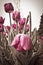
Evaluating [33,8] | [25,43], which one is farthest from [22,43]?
[33,8]

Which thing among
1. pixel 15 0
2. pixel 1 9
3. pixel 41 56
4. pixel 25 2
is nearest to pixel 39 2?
pixel 25 2

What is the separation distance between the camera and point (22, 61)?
51 cm

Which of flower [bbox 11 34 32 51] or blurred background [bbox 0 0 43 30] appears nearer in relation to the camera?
flower [bbox 11 34 32 51]

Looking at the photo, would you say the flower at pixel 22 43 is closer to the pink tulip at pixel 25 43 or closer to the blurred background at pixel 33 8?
the pink tulip at pixel 25 43

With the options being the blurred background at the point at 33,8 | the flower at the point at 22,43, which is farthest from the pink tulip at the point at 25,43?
the blurred background at the point at 33,8

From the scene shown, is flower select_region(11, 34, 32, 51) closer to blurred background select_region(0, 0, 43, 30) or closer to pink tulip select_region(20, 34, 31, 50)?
pink tulip select_region(20, 34, 31, 50)

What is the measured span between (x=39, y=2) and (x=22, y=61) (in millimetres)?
1855

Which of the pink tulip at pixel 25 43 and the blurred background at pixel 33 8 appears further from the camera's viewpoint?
the blurred background at pixel 33 8

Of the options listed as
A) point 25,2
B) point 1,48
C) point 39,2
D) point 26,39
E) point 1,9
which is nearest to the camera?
point 26,39

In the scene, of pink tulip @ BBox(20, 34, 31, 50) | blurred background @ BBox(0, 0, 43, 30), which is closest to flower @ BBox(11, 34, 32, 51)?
pink tulip @ BBox(20, 34, 31, 50)

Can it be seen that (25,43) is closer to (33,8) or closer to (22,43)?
(22,43)

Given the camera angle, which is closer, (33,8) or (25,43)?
(25,43)

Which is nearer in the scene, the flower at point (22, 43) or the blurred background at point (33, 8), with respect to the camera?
the flower at point (22, 43)

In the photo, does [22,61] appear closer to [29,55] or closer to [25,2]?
[29,55]
